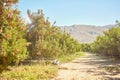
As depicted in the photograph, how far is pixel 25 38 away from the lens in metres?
34.3

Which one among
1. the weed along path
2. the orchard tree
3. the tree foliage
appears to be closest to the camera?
the orchard tree

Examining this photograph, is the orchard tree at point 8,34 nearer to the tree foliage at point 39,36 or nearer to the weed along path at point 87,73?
the weed along path at point 87,73

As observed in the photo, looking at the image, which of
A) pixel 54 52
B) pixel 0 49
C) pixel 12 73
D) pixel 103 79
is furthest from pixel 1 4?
pixel 54 52

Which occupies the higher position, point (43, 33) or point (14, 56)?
point (43, 33)

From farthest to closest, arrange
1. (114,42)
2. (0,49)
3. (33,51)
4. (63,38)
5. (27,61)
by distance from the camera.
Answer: (63,38) < (114,42) < (27,61) < (33,51) < (0,49)

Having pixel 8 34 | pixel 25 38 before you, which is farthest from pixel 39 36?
pixel 8 34

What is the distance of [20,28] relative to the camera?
70.3ft

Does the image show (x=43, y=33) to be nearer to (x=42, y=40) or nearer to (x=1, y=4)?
(x=42, y=40)

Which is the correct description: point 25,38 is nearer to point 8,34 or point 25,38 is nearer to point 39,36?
point 39,36

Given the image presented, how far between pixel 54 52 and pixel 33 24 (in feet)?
17.7

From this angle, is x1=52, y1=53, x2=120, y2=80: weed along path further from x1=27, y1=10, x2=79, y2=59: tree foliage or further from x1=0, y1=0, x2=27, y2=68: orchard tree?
x1=0, y1=0, x2=27, y2=68: orchard tree

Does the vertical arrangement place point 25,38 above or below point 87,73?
above

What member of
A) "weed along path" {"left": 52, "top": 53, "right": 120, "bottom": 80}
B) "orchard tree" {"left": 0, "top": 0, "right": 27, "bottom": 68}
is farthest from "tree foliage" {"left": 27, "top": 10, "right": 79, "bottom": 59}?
"orchard tree" {"left": 0, "top": 0, "right": 27, "bottom": 68}

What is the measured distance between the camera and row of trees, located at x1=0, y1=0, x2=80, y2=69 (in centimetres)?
1631
